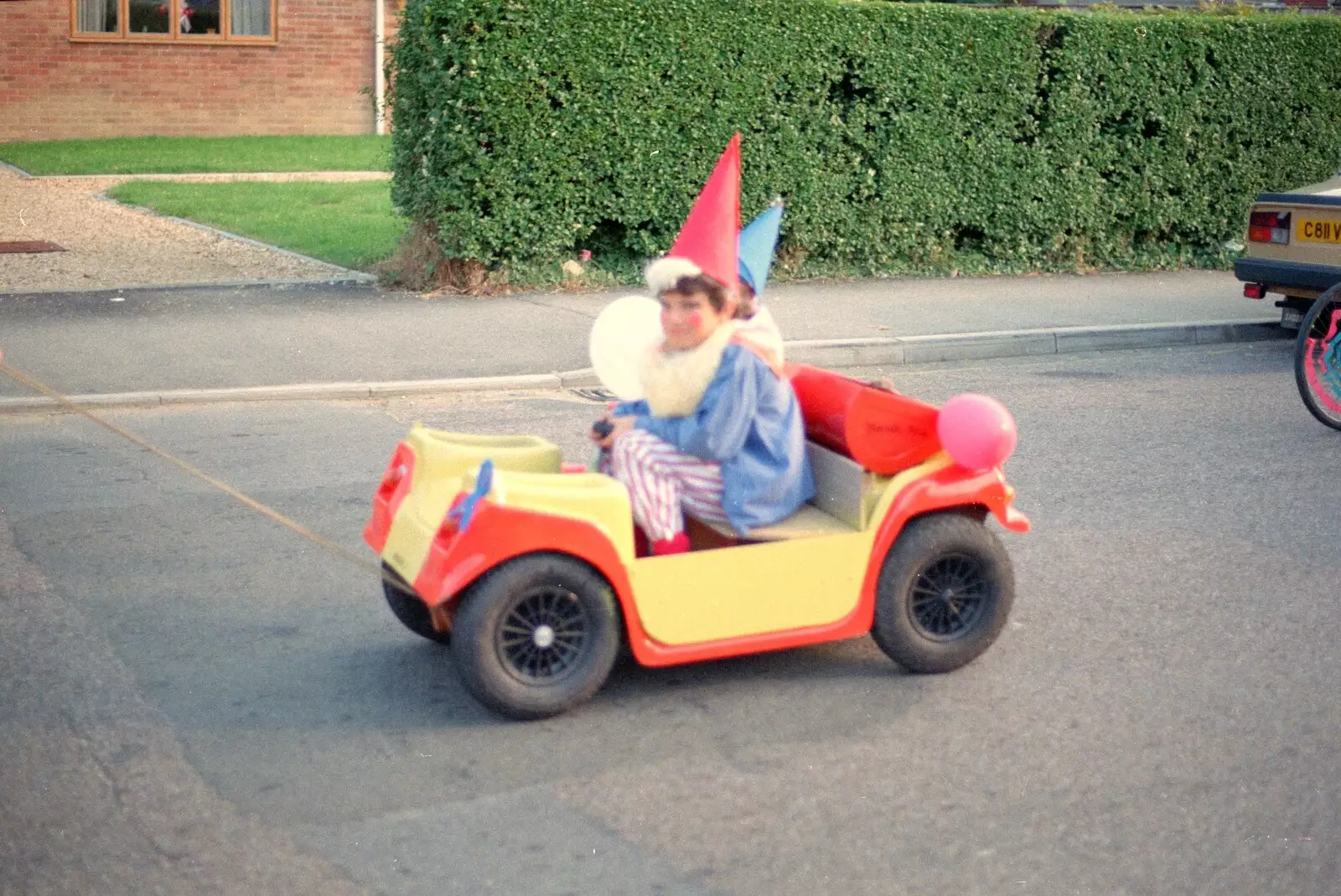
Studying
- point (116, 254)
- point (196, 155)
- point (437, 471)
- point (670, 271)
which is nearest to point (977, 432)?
point (670, 271)

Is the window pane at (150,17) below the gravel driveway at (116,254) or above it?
above

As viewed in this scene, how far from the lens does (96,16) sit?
24391mm

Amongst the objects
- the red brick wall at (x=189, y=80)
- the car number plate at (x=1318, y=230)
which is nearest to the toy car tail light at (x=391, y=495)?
the car number plate at (x=1318, y=230)

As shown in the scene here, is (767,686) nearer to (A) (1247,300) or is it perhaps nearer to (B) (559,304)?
(B) (559,304)

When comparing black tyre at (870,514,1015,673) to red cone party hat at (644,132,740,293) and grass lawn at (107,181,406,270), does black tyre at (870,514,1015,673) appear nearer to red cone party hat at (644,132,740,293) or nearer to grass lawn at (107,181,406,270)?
red cone party hat at (644,132,740,293)

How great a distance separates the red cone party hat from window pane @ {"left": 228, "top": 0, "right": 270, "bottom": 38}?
23.1 metres

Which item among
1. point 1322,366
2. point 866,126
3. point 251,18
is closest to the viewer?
point 1322,366

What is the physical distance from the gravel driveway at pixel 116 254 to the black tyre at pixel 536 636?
845 centimetres

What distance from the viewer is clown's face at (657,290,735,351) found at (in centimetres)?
436

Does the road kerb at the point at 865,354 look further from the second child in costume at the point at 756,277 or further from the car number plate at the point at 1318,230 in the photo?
the second child in costume at the point at 756,277

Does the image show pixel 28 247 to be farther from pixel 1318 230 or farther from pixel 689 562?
pixel 689 562

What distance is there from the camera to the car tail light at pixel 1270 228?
34.8 ft

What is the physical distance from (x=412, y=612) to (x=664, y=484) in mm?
943

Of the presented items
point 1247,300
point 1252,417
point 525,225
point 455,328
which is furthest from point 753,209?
point 1252,417
